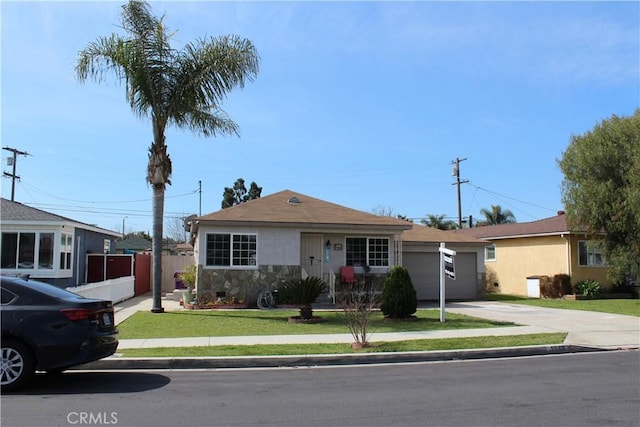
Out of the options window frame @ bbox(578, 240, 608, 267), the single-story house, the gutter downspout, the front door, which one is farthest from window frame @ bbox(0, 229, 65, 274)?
window frame @ bbox(578, 240, 608, 267)

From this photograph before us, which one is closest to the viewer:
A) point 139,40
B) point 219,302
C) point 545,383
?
point 545,383

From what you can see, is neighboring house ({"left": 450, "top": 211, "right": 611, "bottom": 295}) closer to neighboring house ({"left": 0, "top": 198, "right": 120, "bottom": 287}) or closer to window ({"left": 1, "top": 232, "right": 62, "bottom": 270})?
neighboring house ({"left": 0, "top": 198, "right": 120, "bottom": 287})

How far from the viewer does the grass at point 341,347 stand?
33.4 feet

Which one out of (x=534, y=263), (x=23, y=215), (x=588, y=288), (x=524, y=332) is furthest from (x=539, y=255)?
(x=23, y=215)

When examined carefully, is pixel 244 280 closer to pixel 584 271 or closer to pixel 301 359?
pixel 301 359

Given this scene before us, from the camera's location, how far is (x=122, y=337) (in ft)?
40.1

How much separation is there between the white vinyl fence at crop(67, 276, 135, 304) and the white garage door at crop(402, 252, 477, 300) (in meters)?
12.1

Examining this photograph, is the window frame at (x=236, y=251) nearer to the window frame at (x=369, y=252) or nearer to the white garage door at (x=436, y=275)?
the window frame at (x=369, y=252)

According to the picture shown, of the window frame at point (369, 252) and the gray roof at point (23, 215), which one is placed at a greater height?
the gray roof at point (23, 215)

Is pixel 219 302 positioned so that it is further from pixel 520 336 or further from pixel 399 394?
pixel 399 394

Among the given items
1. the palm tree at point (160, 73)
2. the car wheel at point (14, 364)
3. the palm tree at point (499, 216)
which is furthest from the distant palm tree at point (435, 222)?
the car wheel at point (14, 364)

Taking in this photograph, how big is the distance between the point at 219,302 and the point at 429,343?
1041 cm

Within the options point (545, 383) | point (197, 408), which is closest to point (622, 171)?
point (545, 383)

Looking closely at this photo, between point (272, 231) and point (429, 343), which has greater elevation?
point (272, 231)
